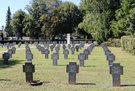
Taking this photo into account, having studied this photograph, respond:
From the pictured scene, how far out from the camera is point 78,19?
111m

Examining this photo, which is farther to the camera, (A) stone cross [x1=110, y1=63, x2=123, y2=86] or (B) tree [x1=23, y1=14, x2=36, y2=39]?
(B) tree [x1=23, y1=14, x2=36, y2=39]

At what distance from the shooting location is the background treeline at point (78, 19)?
208 ft

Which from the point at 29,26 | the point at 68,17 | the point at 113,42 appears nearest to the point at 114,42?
the point at 113,42

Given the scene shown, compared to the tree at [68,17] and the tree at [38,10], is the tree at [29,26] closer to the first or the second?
the tree at [38,10]

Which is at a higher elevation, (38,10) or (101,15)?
(38,10)

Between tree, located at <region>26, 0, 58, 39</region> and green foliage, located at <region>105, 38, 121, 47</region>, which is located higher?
tree, located at <region>26, 0, 58, 39</region>

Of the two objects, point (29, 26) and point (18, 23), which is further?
point (18, 23)

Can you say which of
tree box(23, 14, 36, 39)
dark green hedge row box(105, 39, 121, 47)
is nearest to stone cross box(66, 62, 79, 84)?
dark green hedge row box(105, 39, 121, 47)

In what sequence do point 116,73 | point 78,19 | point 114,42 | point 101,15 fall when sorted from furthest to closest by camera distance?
1. point 78,19
2. point 101,15
3. point 114,42
4. point 116,73

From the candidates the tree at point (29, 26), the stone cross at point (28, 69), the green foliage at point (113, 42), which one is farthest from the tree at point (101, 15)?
the stone cross at point (28, 69)

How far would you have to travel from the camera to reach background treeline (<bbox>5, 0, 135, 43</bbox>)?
208 ft

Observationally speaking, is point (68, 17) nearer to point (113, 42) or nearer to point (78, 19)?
point (78, 19)

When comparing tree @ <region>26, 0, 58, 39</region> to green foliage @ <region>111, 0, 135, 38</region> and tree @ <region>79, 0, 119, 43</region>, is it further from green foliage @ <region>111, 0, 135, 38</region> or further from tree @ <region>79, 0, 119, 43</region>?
green foliage @ <region>111, 0, 135, 38</region>

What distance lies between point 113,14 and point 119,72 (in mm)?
53700
